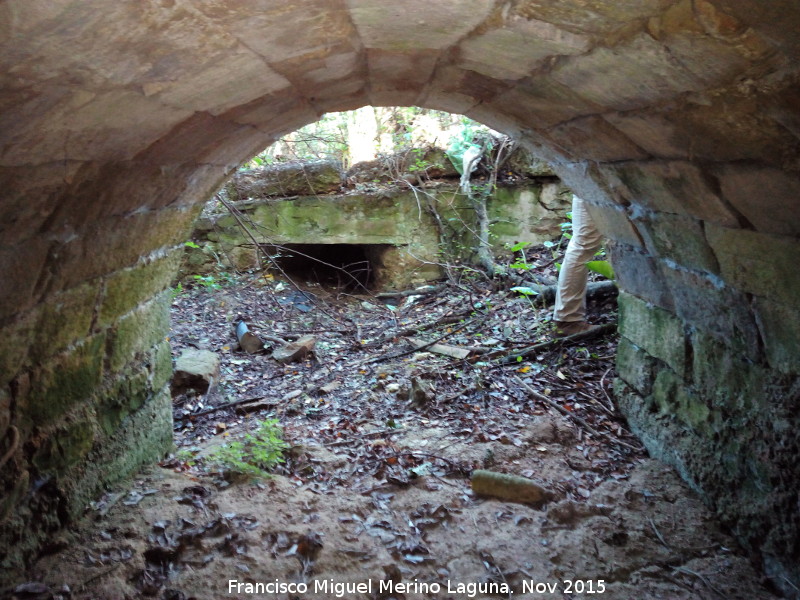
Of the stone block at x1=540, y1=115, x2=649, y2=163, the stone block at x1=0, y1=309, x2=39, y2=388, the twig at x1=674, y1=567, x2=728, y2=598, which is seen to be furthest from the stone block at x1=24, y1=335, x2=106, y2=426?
the twig at x1=674, y1=567, x2=728, y2=598

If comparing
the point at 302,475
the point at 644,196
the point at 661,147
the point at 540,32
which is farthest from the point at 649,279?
the point at 302,475

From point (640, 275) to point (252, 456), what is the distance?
2.26 meters

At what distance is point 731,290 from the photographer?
2186mm

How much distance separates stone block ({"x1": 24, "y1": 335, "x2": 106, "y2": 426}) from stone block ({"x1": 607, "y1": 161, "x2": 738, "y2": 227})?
231 cm

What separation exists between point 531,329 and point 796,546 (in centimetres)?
309

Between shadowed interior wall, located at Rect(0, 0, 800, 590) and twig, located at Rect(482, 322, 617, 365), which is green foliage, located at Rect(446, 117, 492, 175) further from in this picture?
shadowed interior wall, located at Rect(0, 0, 800, 590)

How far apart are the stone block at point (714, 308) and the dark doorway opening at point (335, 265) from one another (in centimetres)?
481

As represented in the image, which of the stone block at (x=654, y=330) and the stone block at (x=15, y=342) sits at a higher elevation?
the stone block at (x=15, y=342)

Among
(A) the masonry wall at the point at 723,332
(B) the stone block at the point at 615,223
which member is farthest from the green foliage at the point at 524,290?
(A) the masonry wall at the point at 723,332

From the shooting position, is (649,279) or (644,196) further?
(649,279)

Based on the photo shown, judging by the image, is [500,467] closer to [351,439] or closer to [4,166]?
[351,439]

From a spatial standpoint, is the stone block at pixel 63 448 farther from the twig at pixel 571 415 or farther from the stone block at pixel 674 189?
the twig at pixel 571 415

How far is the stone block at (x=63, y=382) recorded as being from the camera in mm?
2031

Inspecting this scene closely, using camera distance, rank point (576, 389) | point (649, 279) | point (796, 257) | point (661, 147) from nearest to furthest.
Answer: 1. point (796, 257)
2. point (661, 147)
3. point (649, 279)
4. point (576, 389)
